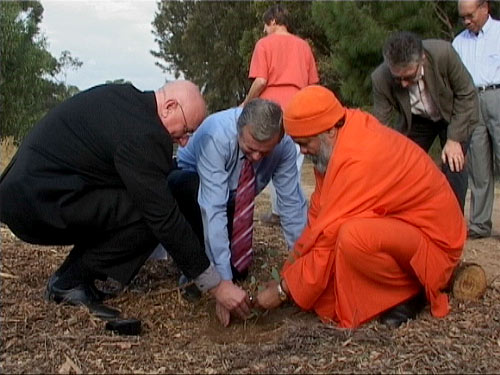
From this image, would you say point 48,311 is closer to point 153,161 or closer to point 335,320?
point 153,161

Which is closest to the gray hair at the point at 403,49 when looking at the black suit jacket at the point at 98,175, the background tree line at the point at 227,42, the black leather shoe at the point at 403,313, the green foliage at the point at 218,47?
the black leather shoe at the point at 403,313

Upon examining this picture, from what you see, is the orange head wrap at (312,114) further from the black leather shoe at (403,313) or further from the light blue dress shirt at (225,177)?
the black leather shoe at (403,313)

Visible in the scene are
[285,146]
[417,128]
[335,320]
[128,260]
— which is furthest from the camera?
[417,128]

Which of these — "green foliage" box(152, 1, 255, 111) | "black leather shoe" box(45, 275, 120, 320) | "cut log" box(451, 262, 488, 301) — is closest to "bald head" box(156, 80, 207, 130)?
"black leather shoe" box(45, 275, 120, 320)

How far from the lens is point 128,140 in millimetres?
3812

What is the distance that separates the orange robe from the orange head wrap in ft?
0.30

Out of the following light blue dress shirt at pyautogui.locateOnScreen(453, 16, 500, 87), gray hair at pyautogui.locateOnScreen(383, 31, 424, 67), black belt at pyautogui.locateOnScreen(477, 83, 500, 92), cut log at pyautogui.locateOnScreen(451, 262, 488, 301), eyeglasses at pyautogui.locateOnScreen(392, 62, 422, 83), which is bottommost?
cut log at pyautogui.locateOnScreen(451, 262, 488, 301)

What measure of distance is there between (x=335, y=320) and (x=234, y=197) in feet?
3.47

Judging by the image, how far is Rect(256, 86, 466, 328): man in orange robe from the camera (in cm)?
375

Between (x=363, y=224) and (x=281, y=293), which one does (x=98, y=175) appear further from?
(x=363, y=224)

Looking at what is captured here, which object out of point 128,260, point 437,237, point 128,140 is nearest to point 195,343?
point 128,260

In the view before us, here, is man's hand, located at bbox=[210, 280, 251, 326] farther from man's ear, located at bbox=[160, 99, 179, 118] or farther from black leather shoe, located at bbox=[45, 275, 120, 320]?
man's ear, located at bbox=[160, 99, 179, 118]

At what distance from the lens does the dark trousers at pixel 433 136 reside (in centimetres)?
576

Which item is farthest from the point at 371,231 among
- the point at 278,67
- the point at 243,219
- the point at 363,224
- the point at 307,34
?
the point at 307,34
